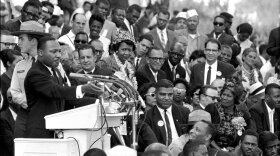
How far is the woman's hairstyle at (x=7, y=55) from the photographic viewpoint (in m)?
15.3

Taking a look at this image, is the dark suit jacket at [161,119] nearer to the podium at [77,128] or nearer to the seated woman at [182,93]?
the seated woman at [182,93]

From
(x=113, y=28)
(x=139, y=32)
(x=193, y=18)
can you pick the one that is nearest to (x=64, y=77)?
(x=113, y=28)

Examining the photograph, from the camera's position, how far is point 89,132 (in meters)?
9.85

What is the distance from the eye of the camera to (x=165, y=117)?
13492 millimetres

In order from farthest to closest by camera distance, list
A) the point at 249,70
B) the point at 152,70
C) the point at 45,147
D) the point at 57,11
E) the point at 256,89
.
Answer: the point at 57,11 → the point at 249,70 → the point at 256,89 → the point at 152,70 → the point at 45,147

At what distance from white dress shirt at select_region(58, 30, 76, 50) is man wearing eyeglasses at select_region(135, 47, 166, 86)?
130cm

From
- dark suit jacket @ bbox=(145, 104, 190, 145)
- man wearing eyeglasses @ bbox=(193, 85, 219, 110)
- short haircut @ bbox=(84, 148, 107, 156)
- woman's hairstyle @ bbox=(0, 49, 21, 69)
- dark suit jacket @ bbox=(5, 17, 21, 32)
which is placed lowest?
dark suit jacket @ bbox=(145, 104, 190, 145)

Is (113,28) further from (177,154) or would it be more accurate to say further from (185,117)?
(177,154)

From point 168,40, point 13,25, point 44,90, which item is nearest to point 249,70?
point 168,40

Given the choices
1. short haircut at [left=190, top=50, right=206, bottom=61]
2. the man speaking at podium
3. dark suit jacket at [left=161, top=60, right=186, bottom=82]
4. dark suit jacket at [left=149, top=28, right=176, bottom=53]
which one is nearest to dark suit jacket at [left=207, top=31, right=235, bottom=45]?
dark suit jacket at [left=149, top=28, right=176, bottom=53]

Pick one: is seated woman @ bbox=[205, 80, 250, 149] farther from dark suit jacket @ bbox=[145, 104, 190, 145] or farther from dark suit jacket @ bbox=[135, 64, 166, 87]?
dark suit jacket @ bbox=[135, 64, 166, 87]

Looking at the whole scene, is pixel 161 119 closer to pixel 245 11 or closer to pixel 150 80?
pixel 150 80

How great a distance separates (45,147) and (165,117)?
160 inches

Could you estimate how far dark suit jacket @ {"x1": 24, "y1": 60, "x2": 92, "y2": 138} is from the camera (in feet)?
34.3
